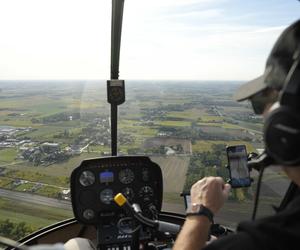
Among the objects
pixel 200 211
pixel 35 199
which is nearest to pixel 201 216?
pixel 200 211

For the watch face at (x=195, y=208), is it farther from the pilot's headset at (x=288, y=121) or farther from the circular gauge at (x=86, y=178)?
the circular gauge at (x=86, y=178)

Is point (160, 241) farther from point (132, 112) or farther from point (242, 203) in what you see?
point (132, 112)

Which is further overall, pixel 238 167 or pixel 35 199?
pixel 35 199

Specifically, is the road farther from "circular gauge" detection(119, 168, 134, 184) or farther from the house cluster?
"circular gauge" detection(119, 168, 134, 184)

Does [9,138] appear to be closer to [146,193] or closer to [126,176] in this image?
[126,176]

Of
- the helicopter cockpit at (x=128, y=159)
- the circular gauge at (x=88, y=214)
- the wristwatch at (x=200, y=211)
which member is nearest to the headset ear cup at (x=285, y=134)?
the wristwatch at (x=200, y=211)
